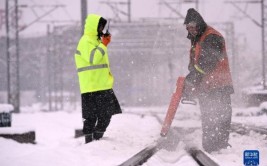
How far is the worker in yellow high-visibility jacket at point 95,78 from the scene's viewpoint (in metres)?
6.61

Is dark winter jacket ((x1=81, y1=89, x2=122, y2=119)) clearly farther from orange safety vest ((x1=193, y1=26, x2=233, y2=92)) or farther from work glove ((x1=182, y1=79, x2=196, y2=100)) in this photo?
orange safety vest ((x1=193, y1=26, x2=233, y2=92))

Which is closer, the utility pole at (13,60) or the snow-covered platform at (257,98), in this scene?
the snow-covered platform at (257,98)

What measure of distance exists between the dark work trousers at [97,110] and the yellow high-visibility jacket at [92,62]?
0.11m

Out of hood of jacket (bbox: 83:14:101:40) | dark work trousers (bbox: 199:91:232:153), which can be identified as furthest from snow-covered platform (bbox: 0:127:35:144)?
dark work trousers (bbox: 199:91:232:153)

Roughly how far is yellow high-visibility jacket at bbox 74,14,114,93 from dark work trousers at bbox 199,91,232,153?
4.59 feet

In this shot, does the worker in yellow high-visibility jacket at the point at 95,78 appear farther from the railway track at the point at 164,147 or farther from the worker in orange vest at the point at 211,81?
the worker in orange vest at the point at 211,81

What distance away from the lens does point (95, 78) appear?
6.62m

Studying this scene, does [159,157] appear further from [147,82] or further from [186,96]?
[147,82]

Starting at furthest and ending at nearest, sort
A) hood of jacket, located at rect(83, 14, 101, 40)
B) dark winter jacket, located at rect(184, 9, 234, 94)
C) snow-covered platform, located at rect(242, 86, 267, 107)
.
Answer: snow-covered platform, located at rect(242, 86, 267, 107)
hood of jacket, located at rect(83, 14, 101, 40)
dark winter jacket, located at rect(184, 9, 234, 94)

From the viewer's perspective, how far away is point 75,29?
34500 mm

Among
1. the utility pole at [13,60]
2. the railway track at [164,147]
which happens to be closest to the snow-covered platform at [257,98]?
the railway track at [164,147]

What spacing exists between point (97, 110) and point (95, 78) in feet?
1.56

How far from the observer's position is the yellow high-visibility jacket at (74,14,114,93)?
6555mm

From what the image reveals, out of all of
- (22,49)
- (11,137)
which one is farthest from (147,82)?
(11,137)
